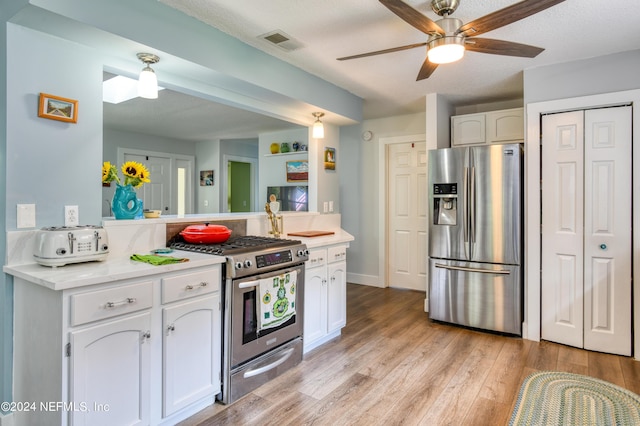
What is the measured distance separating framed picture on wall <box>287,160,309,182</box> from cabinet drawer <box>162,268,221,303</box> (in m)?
3.28

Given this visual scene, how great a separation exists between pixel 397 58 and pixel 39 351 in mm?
2993

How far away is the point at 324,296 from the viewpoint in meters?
3.05

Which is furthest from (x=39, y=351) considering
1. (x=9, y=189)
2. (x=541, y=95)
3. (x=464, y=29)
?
(x=541, y=95)

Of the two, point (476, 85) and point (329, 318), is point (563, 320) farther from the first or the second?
point (476, 85)

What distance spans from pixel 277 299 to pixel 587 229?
8.49 ft

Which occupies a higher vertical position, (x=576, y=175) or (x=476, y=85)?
(x=476, y=85)

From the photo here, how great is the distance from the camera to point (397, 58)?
2918 mm

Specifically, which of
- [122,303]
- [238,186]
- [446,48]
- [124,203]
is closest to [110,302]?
[122,303]

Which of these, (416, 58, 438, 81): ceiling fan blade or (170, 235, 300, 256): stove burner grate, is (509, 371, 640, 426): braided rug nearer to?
(170, 235, 300, 256): stove burner grate

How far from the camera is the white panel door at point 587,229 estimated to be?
9.30 feet

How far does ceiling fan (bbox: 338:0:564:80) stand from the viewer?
1.74m

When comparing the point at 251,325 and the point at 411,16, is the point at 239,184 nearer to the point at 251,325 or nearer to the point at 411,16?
the point at 251,325

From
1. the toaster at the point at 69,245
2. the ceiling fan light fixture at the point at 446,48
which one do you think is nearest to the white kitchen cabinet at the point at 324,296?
the toaster at the point at 69,245

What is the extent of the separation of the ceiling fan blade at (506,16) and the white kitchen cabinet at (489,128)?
6.73 ft
